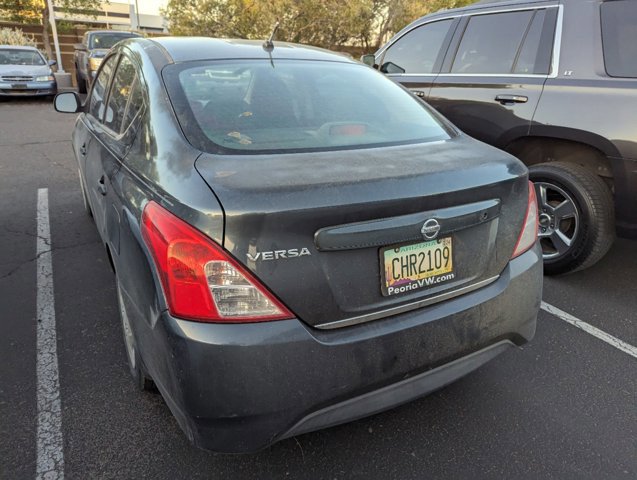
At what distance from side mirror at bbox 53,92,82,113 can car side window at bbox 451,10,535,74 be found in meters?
3.28

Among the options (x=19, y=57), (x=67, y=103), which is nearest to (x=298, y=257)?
(x=67, y=103)

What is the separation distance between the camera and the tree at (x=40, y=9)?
65.9ft

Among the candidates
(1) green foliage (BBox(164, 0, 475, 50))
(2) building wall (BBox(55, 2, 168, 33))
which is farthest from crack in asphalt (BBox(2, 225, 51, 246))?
(2) building wall (BBox(55, 2, 168, 33))

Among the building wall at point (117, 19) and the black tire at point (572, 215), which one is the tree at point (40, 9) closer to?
the building wall at point (117, 19)

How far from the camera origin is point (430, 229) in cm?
170

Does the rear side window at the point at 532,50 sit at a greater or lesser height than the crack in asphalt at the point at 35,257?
greater

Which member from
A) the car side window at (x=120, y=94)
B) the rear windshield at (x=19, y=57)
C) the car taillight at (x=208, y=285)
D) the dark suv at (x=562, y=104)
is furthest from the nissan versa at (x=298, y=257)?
the rear windshield at (x=19, y=57)

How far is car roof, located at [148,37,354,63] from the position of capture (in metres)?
2.49

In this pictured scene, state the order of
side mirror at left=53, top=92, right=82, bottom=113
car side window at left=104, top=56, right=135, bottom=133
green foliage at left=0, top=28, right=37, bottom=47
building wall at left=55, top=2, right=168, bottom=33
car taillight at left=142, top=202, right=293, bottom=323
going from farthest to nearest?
building wall at left=55, top=2, right=168, bottom=33, green foliage at left=0, top=28, right=37, bottom=47, side mirror at left=53, top=92, right=82, bottom=113, car side window at left=104, top=56, right=135, bottom=133, car taillight at left=142, top=202, right=293, bottom=323

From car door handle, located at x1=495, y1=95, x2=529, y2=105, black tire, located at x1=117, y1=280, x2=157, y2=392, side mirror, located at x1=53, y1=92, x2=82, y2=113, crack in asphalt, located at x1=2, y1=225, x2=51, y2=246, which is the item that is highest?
car door handle, located at x1=495, y1=95, x2=529, y2=105

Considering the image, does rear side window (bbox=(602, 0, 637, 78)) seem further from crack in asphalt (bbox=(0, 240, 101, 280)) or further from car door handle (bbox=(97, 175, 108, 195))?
crack in asphalt (bbox=(0, 240, 101, 280))

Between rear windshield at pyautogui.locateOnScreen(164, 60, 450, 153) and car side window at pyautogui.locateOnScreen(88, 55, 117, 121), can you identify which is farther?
car side window at pyautogui.locateOnScreen(88, 55, 117, 121)

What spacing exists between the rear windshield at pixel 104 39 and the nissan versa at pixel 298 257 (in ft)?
44.8

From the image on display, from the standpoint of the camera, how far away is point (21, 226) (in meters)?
4.45
